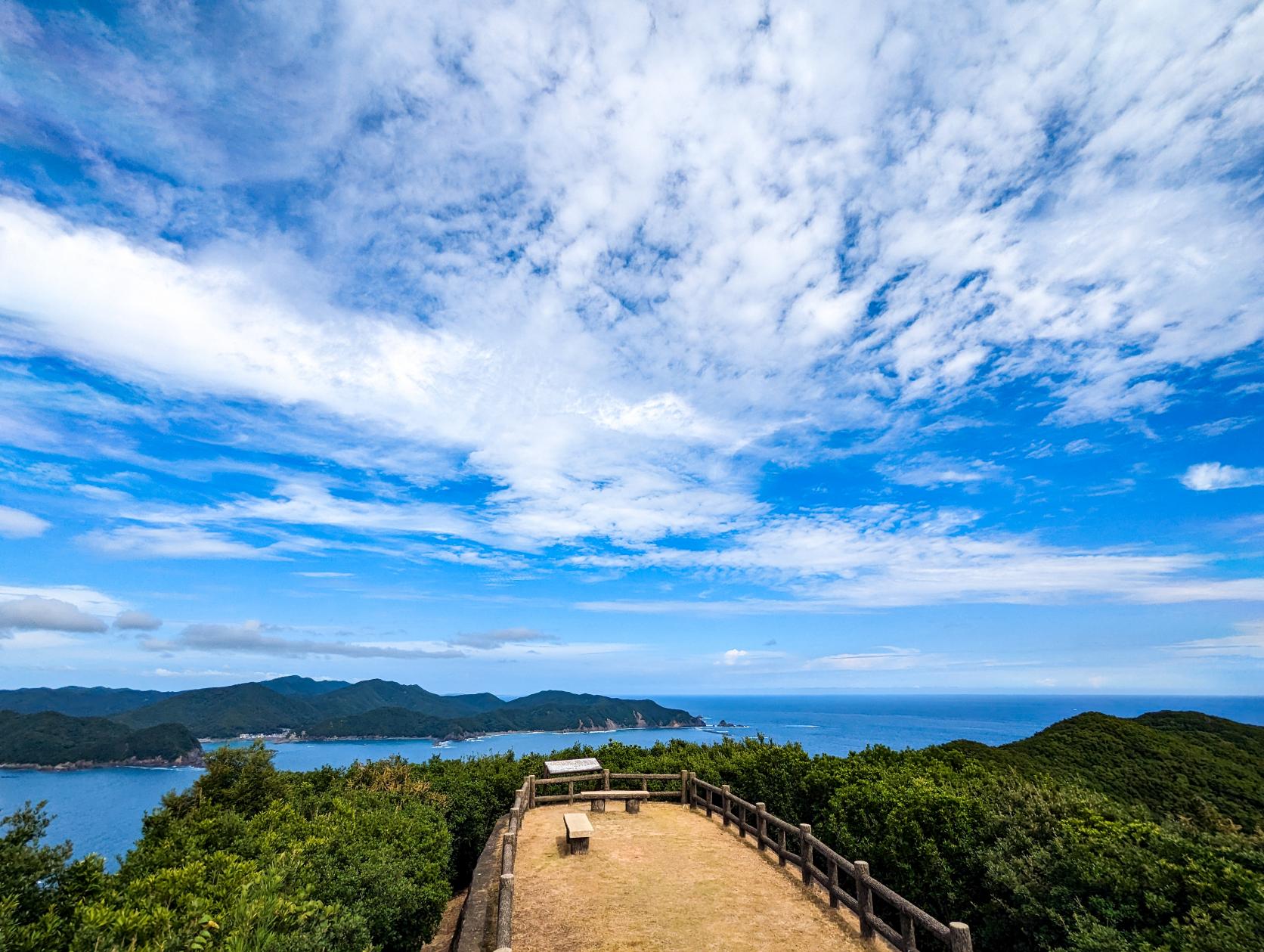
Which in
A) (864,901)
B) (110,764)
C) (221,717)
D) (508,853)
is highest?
(508,853)

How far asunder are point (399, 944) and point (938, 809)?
8.82 metres

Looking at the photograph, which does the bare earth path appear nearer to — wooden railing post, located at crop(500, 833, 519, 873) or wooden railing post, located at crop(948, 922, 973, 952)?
wooden railing post, located at crop(500, 833, 519, 873)

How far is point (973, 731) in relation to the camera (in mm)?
166125

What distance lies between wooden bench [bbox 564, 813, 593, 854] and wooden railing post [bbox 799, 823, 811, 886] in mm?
4432

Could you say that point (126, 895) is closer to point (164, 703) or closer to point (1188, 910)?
point (1188, 910)

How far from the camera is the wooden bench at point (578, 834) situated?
11.8 meters

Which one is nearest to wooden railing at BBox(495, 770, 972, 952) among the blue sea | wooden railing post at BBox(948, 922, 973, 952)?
wooden railing post at BBox(948, 922, 973, 952)

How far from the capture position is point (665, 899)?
957cm

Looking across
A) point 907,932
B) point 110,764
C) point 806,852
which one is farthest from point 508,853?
point 110,764

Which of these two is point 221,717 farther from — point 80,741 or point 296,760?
point 296,760

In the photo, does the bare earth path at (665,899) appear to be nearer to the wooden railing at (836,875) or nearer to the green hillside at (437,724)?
the wooden railing at (836,875)

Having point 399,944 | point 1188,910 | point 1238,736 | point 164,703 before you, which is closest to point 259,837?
point 399,944

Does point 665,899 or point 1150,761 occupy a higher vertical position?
point 1150,761

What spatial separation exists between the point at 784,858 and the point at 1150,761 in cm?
2249
